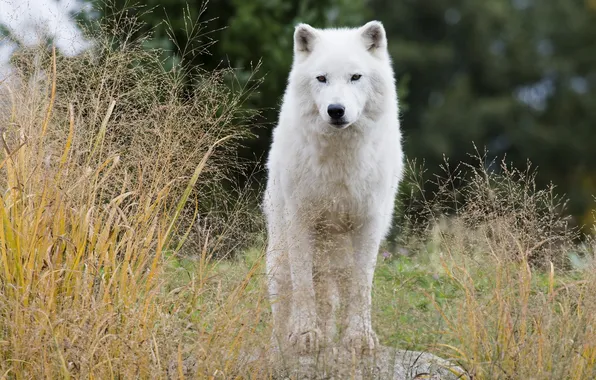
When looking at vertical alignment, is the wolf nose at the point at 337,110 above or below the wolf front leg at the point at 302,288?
above

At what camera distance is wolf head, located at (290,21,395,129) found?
14.0 feet

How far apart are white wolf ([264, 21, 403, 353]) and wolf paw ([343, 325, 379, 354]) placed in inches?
28.1

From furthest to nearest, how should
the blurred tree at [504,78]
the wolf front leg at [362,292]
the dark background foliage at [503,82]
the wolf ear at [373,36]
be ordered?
the blurred tree at [504,78] → the dark background foliage at [503,82] → the wolf ear at [373,36] → the wolf front leg at [362,292]

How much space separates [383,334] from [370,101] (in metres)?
1.51

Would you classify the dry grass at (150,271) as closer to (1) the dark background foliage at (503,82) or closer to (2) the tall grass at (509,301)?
(2) the tall grass at (509,301)

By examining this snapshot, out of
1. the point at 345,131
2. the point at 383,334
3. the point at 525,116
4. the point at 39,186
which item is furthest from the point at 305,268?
the point at 525,116

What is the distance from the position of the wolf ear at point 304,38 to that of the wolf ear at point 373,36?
27 cm

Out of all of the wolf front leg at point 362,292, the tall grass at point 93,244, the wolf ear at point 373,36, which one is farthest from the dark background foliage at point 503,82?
the tall grass at point 93,244

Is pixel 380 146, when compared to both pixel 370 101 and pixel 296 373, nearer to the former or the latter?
pixel 370 101

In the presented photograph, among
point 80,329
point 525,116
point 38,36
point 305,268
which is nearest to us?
point 80,329

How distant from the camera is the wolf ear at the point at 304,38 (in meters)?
4.61

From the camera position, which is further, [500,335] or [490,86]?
[490,86]

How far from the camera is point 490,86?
2341 centimetres

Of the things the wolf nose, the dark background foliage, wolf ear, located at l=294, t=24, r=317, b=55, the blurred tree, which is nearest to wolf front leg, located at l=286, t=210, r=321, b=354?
the wolf nose
